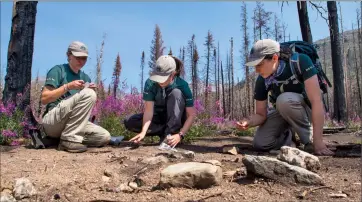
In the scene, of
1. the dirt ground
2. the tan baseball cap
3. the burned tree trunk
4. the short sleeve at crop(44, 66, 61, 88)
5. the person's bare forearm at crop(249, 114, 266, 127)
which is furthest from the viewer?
the burned tree trunk

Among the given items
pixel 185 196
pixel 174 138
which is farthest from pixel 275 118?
pixel 185 196

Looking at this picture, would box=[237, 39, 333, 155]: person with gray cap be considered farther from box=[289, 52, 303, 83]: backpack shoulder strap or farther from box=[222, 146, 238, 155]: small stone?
box=[222, 146, 238, 155]: small stone

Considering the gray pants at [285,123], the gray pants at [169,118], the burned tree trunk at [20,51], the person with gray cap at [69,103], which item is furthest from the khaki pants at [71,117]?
the gray pants at [285,123]

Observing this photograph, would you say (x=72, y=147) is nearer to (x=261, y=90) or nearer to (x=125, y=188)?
(x=125, y=188)

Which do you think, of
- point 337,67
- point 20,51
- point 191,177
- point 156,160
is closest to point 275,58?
point 156,160

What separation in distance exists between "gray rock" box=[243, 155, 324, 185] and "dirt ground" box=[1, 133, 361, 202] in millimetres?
50

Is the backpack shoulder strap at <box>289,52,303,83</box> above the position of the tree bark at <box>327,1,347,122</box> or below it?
below

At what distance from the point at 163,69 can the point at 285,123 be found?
1.47m

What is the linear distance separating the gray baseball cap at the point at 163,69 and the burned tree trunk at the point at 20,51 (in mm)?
2147

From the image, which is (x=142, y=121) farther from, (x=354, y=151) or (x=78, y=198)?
(x=354, y=151)

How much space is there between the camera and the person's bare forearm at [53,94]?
346 centimetres

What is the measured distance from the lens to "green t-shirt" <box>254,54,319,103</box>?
329cm

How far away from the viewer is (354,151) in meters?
3.54

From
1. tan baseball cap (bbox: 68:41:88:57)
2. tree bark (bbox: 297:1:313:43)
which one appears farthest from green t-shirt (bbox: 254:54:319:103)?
tree bark (bbox: 297:1:313:43)
